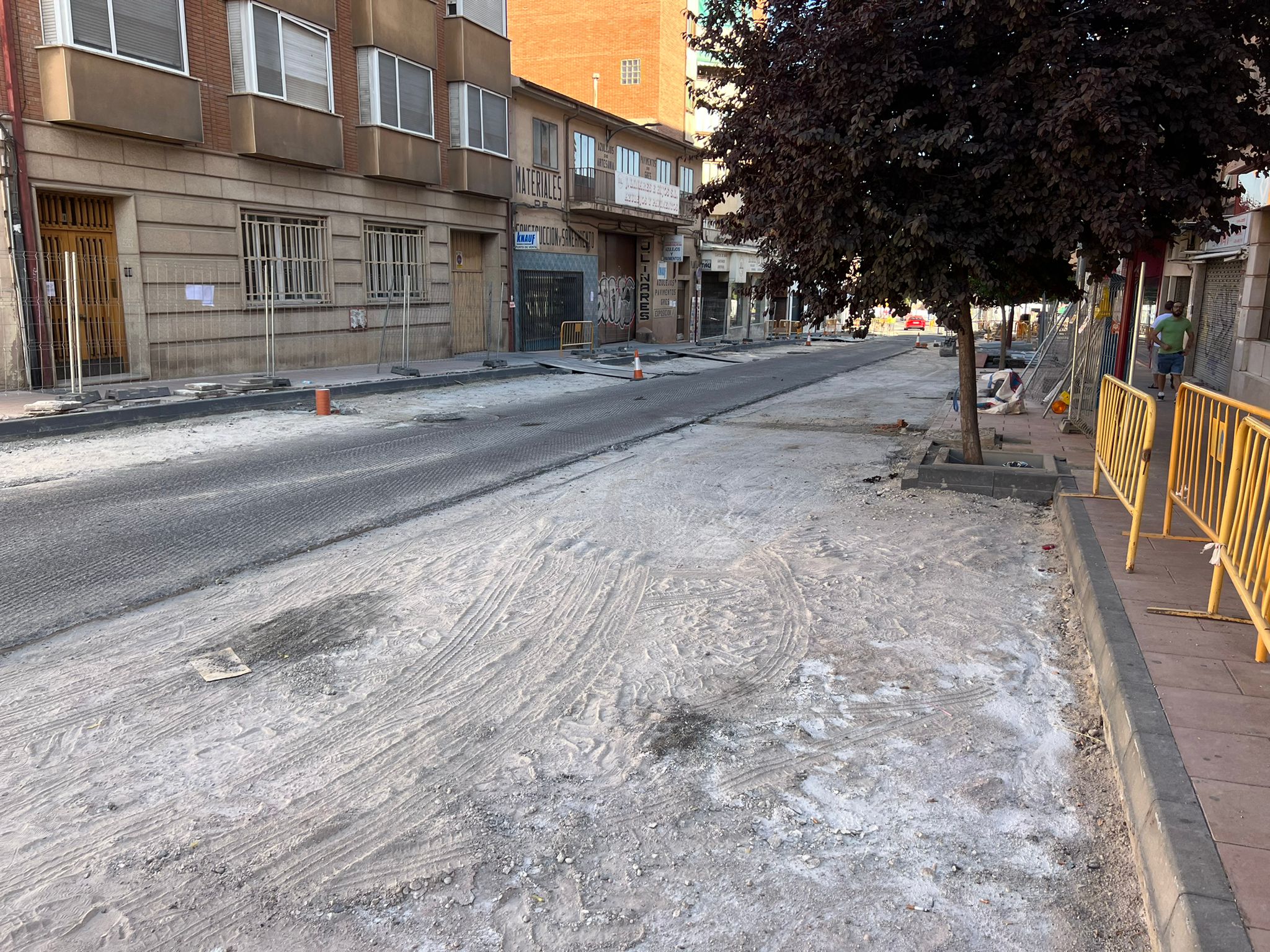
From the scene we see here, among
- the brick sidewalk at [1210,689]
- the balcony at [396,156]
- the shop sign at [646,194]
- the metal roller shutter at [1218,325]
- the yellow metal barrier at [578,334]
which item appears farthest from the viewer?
the shop sign at [646,194]

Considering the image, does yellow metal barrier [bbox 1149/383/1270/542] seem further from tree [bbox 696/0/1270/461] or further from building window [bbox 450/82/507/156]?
building window [bbox 450/82/507/156]

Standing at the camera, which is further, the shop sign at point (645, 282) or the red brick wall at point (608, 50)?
the red brick wall at point (608, 50)

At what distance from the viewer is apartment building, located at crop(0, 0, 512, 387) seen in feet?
45.5

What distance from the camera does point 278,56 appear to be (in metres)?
17.6

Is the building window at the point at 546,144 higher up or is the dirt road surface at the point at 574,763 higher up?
the building window at the point at 546,144

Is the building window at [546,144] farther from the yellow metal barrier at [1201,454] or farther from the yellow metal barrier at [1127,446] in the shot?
the yellow metal barrier at [1201,454]

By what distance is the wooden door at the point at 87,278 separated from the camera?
14.3m

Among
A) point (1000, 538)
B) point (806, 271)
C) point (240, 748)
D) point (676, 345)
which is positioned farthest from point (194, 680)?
point (676, 345)

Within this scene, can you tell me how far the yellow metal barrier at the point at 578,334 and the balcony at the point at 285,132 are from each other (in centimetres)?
952

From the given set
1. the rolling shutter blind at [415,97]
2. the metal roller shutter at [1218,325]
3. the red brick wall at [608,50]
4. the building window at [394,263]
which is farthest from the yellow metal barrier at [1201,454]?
the red brick wall at [608,50]

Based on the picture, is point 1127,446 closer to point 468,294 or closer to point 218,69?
point 218,69

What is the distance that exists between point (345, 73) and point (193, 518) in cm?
1535

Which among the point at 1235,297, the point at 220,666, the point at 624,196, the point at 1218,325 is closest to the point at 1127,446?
the point at 220,666

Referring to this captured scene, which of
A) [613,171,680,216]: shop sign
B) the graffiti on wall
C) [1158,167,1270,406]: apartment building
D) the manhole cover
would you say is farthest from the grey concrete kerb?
the graffiti on wall
